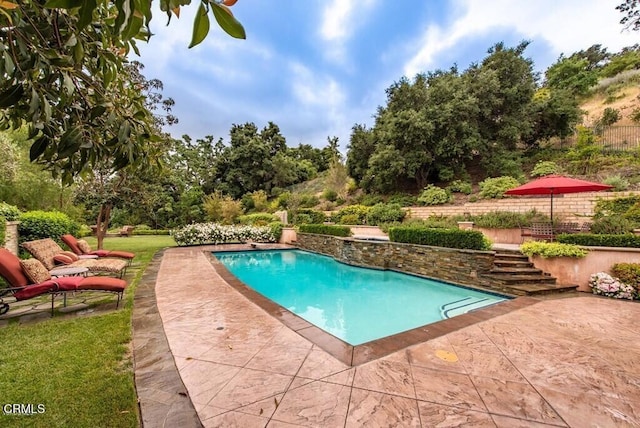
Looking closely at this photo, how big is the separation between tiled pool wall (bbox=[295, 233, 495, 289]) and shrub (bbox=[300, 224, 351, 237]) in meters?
0.53

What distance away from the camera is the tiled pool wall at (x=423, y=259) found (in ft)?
21.6

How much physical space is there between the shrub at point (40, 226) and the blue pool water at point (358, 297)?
5.08 metres

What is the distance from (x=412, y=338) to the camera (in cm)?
330

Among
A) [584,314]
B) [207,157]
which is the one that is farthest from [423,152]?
[207,157]

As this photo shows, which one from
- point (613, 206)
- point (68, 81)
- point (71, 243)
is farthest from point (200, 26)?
point (613, 206)

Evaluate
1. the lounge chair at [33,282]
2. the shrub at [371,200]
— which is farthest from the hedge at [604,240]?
the shrub at [371,200]

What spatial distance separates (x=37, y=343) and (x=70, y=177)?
9.67 feet

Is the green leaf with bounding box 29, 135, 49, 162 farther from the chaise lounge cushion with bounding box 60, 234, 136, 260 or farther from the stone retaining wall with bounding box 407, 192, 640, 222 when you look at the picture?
the stone retaining wall with bounding box 407, 192, 640, 222

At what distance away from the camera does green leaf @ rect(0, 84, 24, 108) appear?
1010 millimetres

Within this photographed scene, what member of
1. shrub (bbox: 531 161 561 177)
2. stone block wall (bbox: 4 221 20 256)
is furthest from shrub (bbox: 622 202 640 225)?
stone block wall (bbox: 4 221 20 256)

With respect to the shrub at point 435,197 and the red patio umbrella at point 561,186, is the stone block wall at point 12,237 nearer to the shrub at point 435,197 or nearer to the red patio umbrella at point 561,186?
the red patio umbrella at point 561,186

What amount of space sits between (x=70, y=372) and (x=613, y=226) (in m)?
10.6

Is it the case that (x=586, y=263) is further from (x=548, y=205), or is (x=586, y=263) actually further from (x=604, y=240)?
(x=548, y=205)

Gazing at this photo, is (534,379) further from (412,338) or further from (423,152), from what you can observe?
(423,152)
